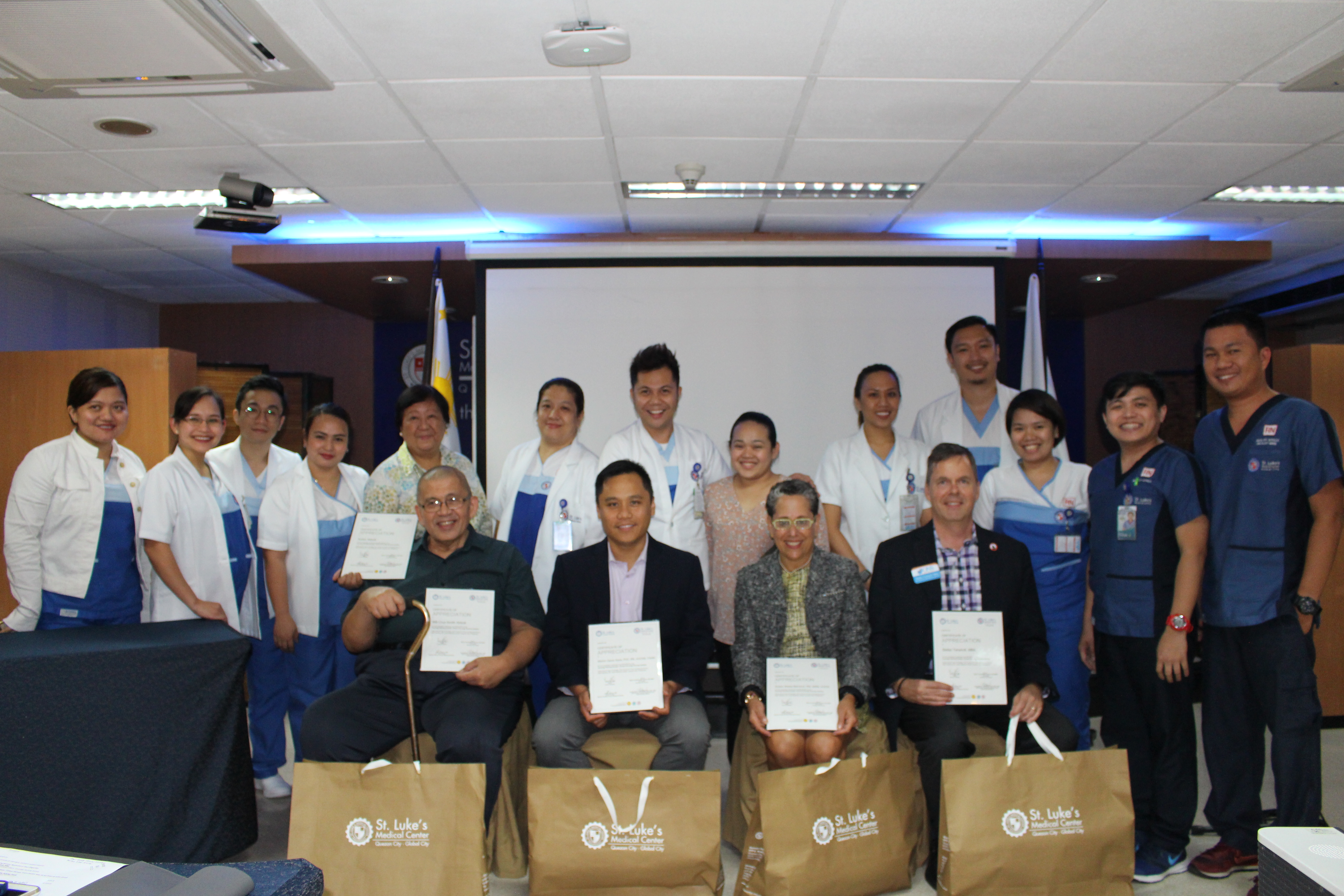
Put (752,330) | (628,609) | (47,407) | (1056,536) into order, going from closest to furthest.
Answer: (628,609) < (1056,536) < (752,330) < (47,407)

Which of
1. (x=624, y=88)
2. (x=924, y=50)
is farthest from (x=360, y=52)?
(x=924, y=50)

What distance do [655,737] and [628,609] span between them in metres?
0.41

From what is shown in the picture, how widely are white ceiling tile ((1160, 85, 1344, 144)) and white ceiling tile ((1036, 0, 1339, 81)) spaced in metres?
0.23

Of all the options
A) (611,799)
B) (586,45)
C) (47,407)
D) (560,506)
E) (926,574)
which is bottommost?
(611,799)

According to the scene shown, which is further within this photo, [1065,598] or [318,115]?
[318,115]

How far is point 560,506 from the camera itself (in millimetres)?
3326

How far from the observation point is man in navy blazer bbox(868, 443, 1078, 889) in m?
2.48

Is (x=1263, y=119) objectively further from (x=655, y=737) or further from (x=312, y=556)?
(x=312, y=556)

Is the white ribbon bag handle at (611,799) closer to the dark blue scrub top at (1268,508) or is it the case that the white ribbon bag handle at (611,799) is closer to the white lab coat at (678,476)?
the white lab coat at (678,476)

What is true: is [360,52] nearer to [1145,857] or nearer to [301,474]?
[301,474]

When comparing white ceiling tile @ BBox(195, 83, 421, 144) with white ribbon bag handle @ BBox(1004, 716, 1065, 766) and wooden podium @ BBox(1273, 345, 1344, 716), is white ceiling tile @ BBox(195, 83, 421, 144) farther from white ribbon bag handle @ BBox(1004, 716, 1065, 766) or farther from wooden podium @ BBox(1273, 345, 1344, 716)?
wooden podium @ BBox(1273, 345, 1344, 716)

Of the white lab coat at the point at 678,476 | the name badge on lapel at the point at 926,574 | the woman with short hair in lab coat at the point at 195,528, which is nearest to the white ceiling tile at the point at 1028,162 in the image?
the white lab coat at the point at 678,476

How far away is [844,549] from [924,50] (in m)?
1.76

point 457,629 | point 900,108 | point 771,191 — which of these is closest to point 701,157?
point 771,191
